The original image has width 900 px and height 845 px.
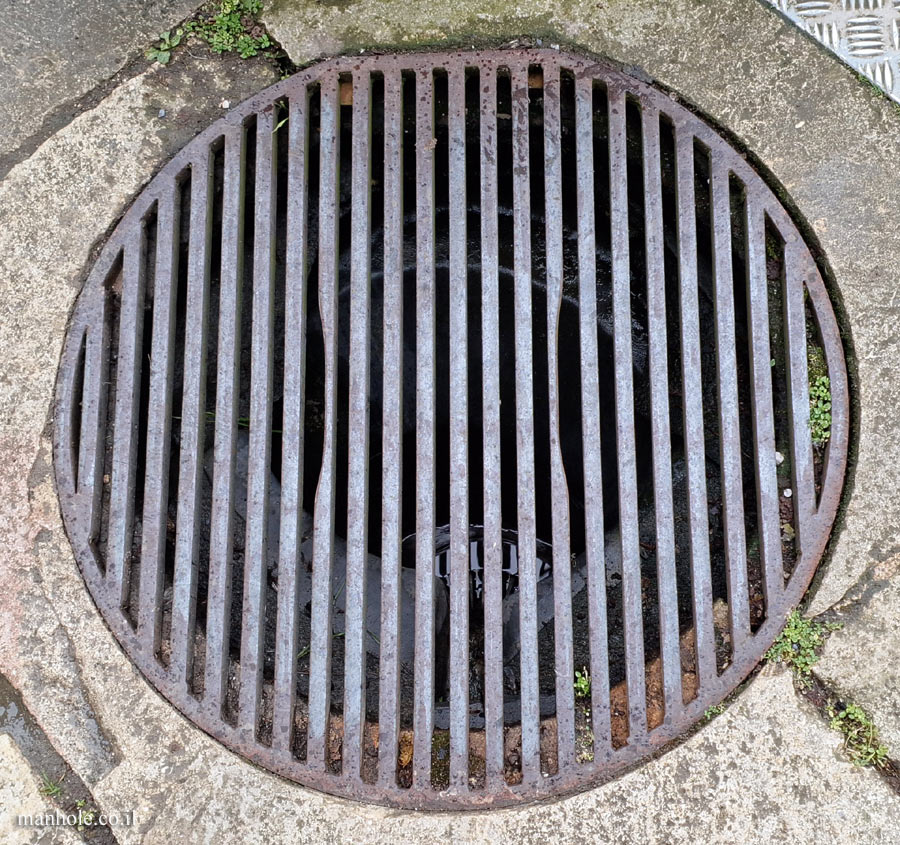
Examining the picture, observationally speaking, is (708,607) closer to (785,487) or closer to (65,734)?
(785,487)

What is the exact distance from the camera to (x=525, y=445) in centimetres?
196

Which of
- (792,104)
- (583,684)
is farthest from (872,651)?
(792,104)

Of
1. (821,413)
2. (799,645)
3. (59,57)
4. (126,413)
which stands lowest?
(799,645)

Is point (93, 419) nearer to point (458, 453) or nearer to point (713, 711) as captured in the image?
point (458, 453)

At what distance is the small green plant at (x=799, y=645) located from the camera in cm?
188

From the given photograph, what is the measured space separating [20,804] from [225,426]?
94 cm

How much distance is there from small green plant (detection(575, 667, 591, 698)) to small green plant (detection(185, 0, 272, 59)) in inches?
66.3

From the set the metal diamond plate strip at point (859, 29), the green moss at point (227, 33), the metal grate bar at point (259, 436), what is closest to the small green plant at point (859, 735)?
the metal grate bar at point (259, 436)

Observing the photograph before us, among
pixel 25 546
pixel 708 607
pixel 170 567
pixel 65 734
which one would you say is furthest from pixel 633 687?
pixel 25 546

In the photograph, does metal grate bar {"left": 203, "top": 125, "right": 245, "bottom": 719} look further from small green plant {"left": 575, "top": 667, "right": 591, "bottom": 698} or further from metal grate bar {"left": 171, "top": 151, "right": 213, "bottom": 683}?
small green plant {"left": 575, "top": 667, "right": 591, "bottom": 698}

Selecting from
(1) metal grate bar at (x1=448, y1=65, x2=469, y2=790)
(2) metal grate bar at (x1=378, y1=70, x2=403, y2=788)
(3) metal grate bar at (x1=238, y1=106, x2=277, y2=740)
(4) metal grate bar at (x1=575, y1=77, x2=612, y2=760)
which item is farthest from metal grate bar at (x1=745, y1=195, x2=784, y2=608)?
(3) metal grate bar at (x1=238, y1=106, x2=277, y2=740)

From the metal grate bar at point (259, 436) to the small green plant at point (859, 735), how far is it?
1.28 metres

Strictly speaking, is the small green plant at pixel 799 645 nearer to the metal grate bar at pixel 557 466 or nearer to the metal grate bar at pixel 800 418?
the metal grate bar at pixel 800 418

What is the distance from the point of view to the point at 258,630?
193 cm
